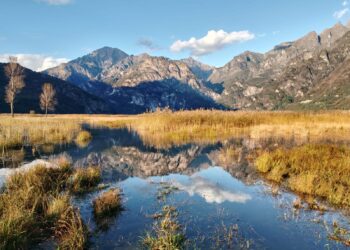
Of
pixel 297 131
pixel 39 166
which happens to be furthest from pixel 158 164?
pixel 297 131

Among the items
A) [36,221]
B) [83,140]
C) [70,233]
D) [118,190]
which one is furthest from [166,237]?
[83,140]

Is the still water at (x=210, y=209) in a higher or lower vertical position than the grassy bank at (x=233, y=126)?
lower

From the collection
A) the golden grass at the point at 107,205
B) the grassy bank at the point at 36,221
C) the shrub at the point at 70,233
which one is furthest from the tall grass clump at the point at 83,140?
the shrub at the point at 70,233

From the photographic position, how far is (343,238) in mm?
9555

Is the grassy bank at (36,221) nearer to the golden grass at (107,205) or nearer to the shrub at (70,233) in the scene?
the shrub at (70,233)

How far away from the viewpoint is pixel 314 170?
1605cm

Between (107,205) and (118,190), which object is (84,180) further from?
(107,205)

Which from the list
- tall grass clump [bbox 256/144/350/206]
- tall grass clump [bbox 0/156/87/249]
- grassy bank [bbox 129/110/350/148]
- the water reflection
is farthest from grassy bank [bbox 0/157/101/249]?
grassy bank [bbox 129/110/350/148]

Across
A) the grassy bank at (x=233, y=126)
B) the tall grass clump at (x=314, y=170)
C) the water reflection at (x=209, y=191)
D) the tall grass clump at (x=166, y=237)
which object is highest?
the grassy bank at (x=233, y=126)

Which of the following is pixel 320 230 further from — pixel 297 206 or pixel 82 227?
pixel 82 227

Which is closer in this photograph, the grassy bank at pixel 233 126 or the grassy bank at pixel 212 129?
the grassy bank at pixel 212 129

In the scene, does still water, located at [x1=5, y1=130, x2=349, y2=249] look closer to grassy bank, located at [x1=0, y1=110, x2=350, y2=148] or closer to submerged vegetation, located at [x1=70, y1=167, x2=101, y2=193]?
submerged vegetation, located at [x1=70, y1=167, x2=101, y2=193]

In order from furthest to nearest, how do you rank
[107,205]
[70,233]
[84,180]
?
[84,180]
[107,205]
[70,233]

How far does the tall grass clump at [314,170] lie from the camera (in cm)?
1355
